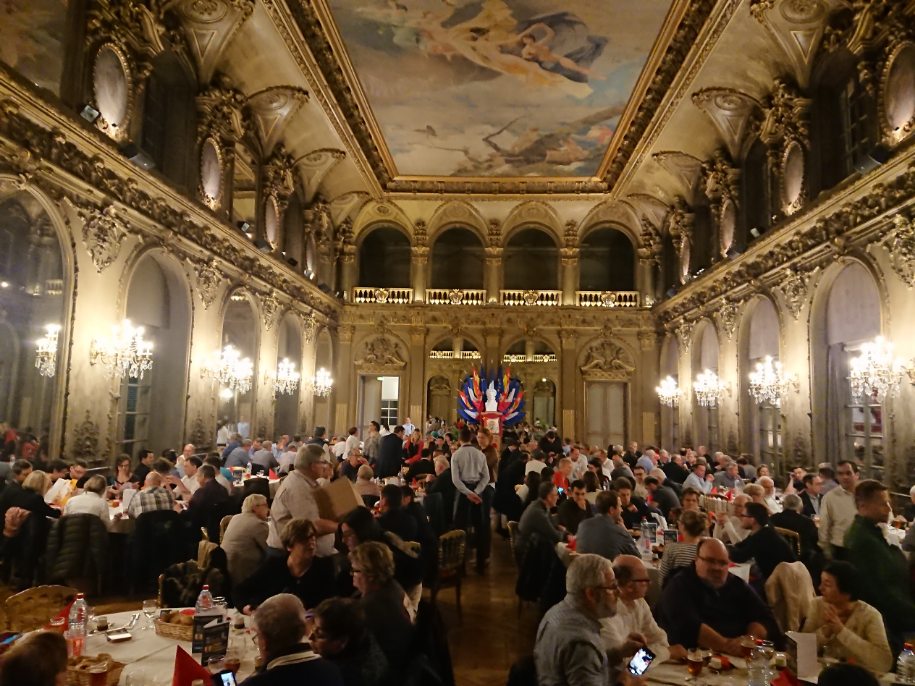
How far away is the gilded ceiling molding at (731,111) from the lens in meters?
12.4

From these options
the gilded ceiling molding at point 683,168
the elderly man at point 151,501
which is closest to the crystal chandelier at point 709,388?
the gilded ceiling molding at point 683,168

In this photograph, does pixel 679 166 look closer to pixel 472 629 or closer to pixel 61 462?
pixel 472 629

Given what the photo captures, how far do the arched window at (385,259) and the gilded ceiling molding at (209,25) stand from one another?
35.7 ft

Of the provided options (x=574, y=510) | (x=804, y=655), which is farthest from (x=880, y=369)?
(x=804, y=655)

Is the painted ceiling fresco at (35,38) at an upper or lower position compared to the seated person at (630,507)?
upper

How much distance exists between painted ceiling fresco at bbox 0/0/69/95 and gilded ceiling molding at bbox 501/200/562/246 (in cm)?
1463

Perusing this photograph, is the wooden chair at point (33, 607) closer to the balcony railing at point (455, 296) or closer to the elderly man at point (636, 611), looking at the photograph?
the elderly man at point (636, 611)

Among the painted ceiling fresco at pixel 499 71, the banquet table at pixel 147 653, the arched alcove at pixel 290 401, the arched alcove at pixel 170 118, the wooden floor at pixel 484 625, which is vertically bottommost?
the wooden floor at pixel 484 625

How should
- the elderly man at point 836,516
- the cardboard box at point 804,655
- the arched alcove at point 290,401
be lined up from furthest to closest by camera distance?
the arched alcove at point 290,401 < the elderly man at point 836,516 < the cardboard box at point 804,655

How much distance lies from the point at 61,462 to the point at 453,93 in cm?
1040

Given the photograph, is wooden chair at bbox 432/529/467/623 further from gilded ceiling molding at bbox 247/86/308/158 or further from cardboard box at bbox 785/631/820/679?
gilded ceiling molding at bbox 247/86/308/158

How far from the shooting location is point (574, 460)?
37.5 feet

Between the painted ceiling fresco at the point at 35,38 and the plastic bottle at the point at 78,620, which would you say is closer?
the plastic bottle at the point at 78,620

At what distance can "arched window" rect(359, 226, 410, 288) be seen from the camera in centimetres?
2230
